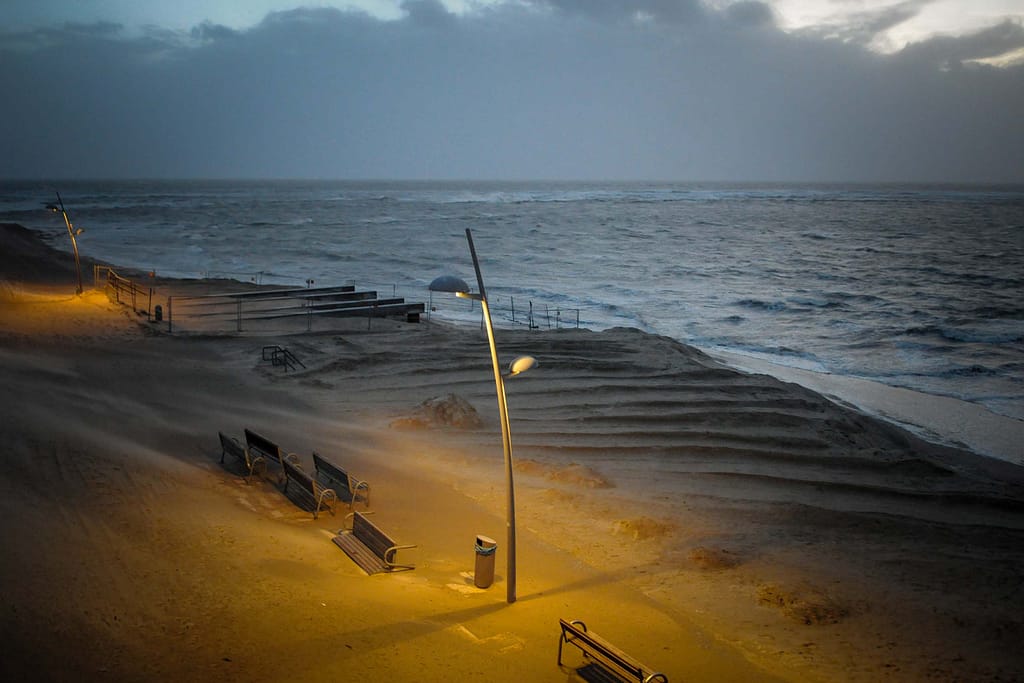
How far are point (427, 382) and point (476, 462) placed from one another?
20.3ft

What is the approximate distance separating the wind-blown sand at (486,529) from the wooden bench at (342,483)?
0.36 m

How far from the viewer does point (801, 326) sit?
3819 centimetres

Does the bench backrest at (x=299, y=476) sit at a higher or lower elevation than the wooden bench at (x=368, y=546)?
higher

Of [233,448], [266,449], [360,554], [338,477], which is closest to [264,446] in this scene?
[266,449]

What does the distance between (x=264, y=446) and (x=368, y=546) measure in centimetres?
341

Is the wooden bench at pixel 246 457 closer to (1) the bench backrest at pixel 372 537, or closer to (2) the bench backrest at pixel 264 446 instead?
(2) the bench backrest at pixel 264 446

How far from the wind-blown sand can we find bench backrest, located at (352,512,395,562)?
0.38m

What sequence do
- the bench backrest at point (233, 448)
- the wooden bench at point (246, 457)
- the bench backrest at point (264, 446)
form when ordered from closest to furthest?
the bench backrest at point (264, 446) → the wooden bench at point (246, 457) → the bench backrest at point (233, 448)

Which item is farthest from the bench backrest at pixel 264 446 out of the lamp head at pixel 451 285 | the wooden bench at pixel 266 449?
the lamp head at pixel 451 285

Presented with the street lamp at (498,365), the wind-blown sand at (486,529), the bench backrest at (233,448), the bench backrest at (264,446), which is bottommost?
the wind-blown sand at (486,529)

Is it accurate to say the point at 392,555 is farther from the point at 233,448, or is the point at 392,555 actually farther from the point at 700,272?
the point at 700,272

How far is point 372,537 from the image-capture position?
33.0ft

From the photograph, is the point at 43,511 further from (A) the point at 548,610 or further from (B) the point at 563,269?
(B) the point at 563,269

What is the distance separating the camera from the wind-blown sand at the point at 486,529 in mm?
7676
